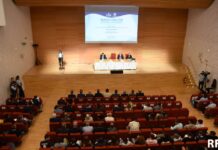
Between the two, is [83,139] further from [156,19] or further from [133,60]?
[156,19]

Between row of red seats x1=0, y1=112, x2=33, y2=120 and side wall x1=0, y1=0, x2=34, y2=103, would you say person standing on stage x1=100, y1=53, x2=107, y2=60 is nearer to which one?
side wall x1=0, y1=0, x2=34, y2=103

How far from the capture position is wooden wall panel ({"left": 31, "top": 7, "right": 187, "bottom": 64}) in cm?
1611

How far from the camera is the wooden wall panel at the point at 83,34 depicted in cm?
1611

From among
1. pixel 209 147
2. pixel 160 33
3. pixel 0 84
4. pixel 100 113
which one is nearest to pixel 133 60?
pixel 160 33

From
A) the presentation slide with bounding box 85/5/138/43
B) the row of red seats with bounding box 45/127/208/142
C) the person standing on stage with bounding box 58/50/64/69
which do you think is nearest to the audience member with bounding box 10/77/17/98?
the person standing on stage with bounding box 58/50/64/69

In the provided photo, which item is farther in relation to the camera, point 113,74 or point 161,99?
point 113,74

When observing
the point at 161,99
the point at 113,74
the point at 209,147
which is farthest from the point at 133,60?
the point at 209,147

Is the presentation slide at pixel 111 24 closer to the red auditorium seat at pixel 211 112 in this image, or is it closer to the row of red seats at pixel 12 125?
the red auditorium seat at pixel 211 112

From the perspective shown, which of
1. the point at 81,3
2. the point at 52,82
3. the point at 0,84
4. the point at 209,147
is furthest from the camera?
the point at 52,82

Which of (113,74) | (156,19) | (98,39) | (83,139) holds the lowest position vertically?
(83,139)

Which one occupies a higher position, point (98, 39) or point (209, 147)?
point (98, 39)

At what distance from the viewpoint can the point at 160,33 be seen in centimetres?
1697

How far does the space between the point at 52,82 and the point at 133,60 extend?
210 inches

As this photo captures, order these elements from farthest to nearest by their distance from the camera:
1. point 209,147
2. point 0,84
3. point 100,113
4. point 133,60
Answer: point 133,60
point 0,84
point 100,113
point 209,147
